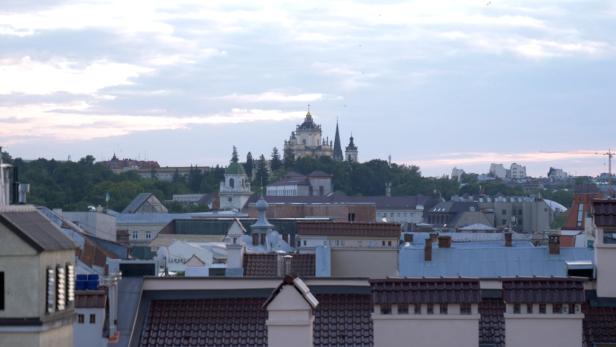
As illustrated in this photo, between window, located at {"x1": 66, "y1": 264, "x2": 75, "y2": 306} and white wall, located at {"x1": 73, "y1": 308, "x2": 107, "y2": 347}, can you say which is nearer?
window, located at {"x1": 66, "y1": 264, "x2": 75, "y2": 306}

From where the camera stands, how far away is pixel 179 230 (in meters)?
159

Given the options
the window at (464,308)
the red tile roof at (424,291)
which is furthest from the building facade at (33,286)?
the window at (464,308)

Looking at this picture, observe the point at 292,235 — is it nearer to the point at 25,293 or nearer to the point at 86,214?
the point at 86,214

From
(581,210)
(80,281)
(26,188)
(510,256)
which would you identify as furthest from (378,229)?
(581,210)

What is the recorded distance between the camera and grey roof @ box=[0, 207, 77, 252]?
13250 mm

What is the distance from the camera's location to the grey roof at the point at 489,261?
46781 mm

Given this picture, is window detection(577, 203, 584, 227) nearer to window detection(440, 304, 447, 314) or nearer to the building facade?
window detection(440, 304, 447, 314)

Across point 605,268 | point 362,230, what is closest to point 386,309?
point 605,268

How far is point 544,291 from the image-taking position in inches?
752

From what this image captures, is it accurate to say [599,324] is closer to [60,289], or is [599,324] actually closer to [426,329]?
[426,329]

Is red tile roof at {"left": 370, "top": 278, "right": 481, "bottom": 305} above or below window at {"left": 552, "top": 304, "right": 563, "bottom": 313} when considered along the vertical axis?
above

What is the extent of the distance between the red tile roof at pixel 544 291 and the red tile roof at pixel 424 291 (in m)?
0.38

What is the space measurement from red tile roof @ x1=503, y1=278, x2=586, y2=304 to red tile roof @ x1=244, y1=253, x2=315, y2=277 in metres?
15.4

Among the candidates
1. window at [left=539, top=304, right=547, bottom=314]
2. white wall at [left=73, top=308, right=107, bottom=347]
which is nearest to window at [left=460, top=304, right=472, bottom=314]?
window at [left=539, top=304, right=547, bottom=314]
